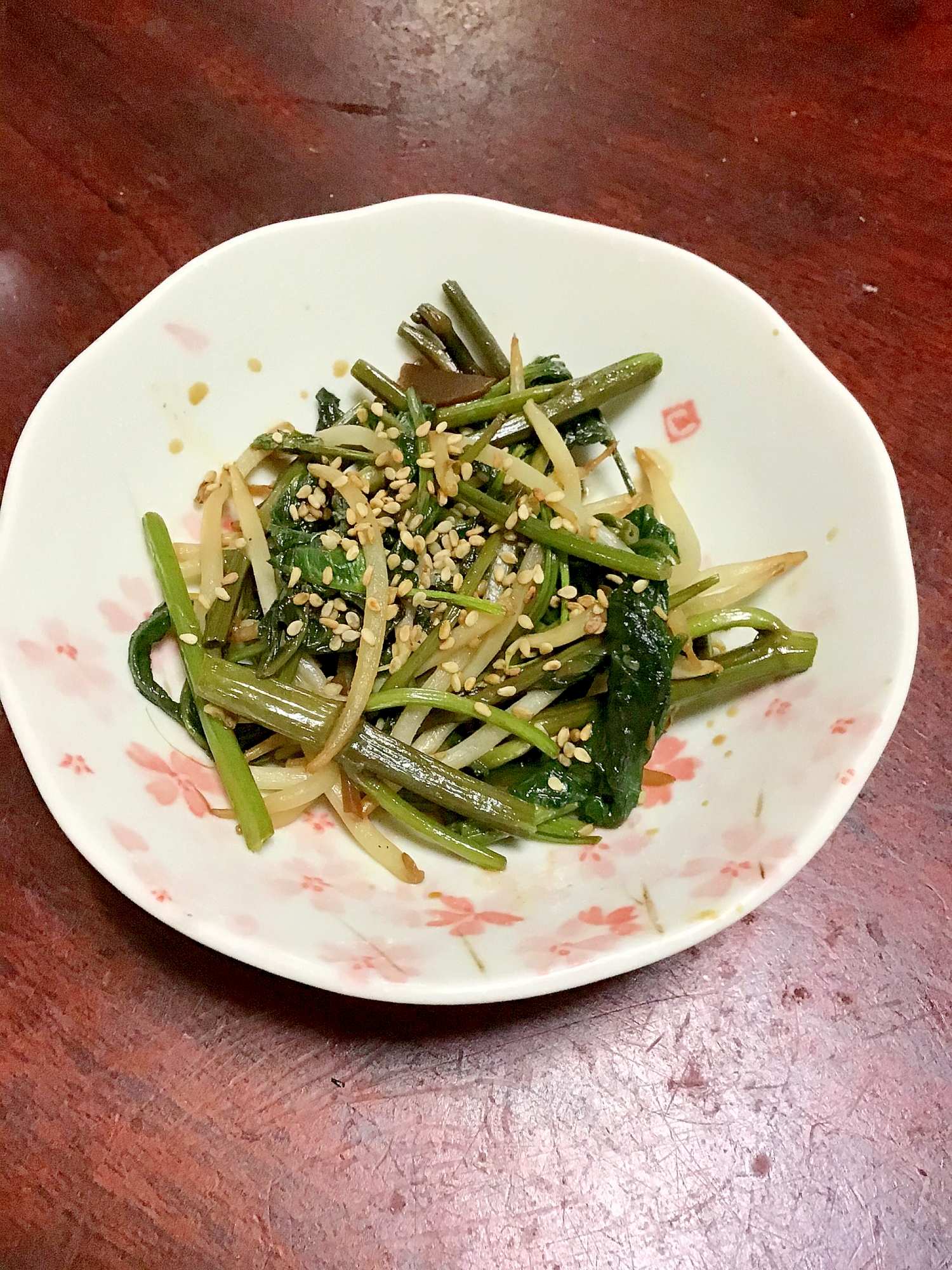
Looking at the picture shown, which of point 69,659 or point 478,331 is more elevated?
point 478,331

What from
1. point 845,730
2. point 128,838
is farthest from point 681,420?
point 128,838

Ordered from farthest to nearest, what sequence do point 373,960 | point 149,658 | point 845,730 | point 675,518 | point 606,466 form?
point 606,466 → point 675,518 → point 149,658 → point 845,730 → point 373,960

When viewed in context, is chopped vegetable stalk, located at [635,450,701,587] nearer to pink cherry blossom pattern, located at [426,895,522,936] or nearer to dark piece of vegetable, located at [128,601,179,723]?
pink cherry blossom pattern, located at [426,895,522,936]

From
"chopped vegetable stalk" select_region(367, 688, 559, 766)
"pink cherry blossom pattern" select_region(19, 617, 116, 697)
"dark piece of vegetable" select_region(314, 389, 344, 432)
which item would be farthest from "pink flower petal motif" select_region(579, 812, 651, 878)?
"dark piece of vegetable" select_region(314, 389, 344, 432)

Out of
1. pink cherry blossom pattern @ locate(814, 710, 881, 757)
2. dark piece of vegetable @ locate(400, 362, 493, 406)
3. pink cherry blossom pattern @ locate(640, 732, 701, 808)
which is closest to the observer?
pink cherry blossom pattern @ locate(814, 710, 881, 757)

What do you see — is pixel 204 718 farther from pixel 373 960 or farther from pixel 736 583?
pixel 736 583

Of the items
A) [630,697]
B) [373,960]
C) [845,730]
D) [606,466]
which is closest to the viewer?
[373,960]

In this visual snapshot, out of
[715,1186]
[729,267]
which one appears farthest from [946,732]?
[729,267]

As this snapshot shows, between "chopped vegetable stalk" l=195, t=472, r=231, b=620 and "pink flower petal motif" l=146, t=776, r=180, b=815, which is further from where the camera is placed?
"chopped vegetable stalk" l=195, t=472, r=231, b=620
